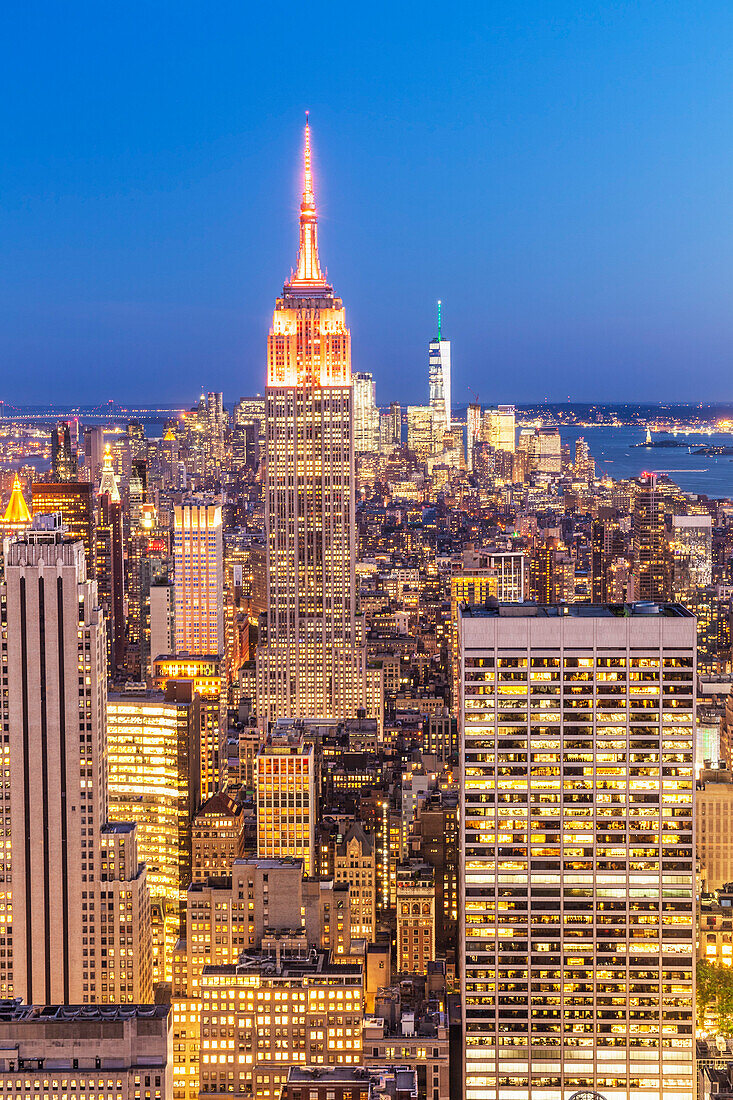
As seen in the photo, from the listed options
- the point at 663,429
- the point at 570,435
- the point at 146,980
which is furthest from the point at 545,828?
the point at 570,435

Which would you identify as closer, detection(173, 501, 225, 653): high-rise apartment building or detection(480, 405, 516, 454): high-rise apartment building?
detection(173, 501, 225, 653): high-rise apartment building

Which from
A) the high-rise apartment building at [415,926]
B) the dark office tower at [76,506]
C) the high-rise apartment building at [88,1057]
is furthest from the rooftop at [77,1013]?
the dark office tower at [76,506]

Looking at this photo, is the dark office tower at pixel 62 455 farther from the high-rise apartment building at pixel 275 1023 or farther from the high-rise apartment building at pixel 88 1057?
the high-rise apartment building at pixel 88 1057

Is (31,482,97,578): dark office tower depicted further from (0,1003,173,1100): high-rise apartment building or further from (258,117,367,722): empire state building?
(0,1003,173,1100): high-rise apartment building

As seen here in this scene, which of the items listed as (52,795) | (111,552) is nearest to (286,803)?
(52,795)

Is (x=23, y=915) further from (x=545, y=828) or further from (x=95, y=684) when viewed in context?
(x=545, y=828)

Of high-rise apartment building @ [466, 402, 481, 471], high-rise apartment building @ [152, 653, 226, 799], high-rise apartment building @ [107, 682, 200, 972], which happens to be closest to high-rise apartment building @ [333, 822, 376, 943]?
high-rise apartment building @ [107, 682, 200, 972]

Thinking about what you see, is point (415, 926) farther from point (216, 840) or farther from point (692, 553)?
point (692, 553)
